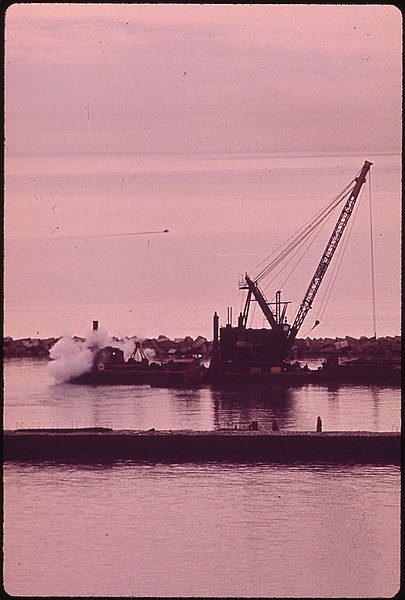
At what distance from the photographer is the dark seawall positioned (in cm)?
1177

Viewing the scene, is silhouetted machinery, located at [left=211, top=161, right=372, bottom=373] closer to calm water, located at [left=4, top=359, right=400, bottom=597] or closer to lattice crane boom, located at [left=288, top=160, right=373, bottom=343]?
lattice crane boom, located at [left=288, top=160, right=373, bottom=343]

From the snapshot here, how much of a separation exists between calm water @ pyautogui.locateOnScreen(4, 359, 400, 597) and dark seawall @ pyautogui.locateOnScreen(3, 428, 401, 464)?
1.11 feet

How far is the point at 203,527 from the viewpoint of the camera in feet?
29.7

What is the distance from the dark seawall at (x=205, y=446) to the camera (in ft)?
38.6

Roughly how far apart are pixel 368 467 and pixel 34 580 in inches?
183

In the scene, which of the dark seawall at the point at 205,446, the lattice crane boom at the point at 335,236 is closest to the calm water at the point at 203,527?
the dark seawall at the point at 205,446

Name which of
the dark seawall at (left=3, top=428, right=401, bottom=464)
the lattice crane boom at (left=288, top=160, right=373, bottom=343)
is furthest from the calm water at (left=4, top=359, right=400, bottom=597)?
the lattice crane boom at (left=288, top=160, right=373, bottom=343)

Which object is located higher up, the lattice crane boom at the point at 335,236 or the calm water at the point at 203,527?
the lattice crane boom at the point at 335,236

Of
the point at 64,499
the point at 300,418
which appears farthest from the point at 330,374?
the point at 64,499

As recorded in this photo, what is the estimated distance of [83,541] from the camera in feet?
28.3

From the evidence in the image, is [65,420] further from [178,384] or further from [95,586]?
[95,586]

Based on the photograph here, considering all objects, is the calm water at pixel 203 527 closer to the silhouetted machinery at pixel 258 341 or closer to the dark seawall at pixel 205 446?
the dark seawall at pixel 205 446

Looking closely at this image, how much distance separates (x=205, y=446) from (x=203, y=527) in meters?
2.92

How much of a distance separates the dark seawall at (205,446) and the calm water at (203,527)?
338 mm
